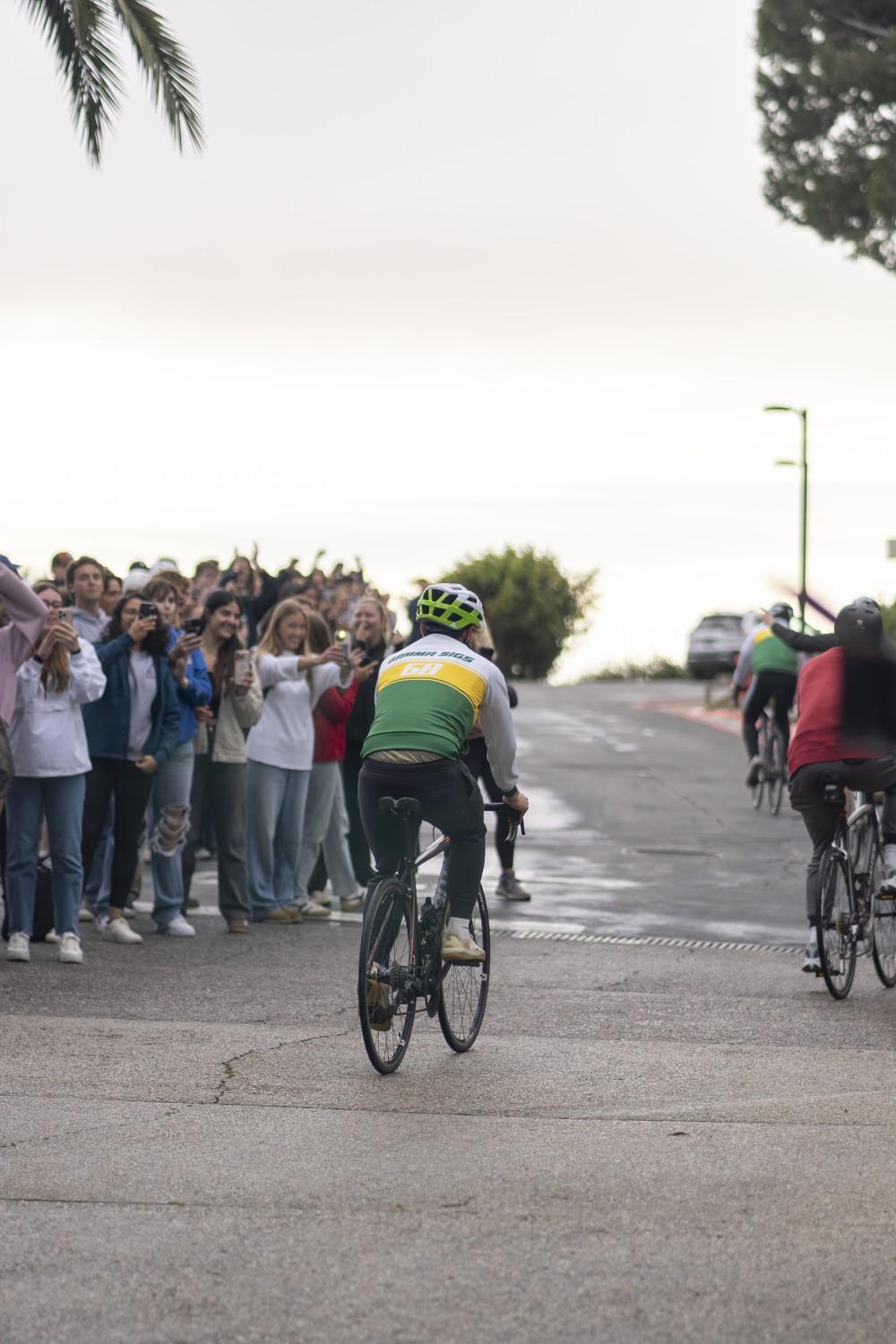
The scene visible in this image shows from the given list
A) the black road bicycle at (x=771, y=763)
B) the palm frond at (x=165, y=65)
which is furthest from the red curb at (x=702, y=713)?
the palm frond at (x=165, y=65)

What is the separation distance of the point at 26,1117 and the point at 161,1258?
182 centimetres

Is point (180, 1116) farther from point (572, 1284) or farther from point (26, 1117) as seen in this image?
point (572, 1284)

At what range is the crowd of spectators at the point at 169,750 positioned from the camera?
34.8 ft

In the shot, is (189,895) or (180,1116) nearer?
(180,1116)

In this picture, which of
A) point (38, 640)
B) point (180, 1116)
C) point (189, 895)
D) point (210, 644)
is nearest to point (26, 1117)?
point (180, 1116)

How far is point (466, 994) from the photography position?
819 cm

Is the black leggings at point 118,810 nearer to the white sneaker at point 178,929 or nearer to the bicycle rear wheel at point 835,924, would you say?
the white sneaker at point 178,929

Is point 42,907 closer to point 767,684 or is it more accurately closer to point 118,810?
point 118,810

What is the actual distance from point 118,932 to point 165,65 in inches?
362

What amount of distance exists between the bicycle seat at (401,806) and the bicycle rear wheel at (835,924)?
296 cm

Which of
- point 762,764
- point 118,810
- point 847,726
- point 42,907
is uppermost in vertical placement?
point 847,726

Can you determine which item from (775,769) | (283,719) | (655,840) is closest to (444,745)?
(283,719)

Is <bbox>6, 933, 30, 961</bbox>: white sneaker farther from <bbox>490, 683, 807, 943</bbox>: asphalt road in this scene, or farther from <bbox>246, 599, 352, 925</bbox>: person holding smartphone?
<bbox>490, 683, 807, 943</bbox>: asphalt road

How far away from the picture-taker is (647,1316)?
4633 mm
